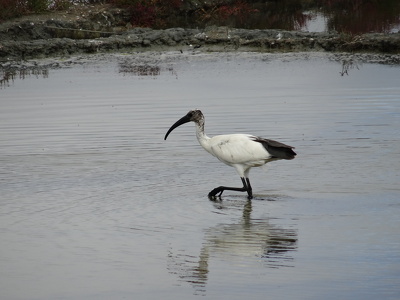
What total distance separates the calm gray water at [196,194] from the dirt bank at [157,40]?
12.5 ft

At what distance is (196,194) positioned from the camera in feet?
37.9

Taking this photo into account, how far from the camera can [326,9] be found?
3619 cm

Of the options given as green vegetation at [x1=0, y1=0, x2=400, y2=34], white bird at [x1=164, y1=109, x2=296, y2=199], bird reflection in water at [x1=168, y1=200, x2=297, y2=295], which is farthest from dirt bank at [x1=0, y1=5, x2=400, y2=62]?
bird reflection in water at [x1=168, y1=200, x2=297, y2=295]

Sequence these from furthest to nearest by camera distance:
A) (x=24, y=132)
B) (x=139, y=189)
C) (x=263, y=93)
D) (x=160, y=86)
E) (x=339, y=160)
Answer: (x=160, y=86) < (x=263, y=93) < (x=24, y=132) < (x=339, y=160) < (x=139, y=189)

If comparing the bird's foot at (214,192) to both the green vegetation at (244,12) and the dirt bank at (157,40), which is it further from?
the green vegetation at (244,12)

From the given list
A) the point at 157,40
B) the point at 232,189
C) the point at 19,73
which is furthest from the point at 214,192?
the point at 157,40

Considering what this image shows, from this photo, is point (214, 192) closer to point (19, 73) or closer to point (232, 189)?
point (232, 189)

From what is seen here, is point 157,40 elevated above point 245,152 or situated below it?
above

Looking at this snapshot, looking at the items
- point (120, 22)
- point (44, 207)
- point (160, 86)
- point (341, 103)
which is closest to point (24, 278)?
point (44, 207)

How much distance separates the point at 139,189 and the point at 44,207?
1257mm

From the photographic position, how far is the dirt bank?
25125 millimetres

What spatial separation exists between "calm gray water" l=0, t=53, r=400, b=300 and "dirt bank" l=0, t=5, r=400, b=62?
3.82m

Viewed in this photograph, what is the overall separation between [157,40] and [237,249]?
1842 centimetres

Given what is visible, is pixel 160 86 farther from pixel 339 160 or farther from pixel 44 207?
pixel 44 207
